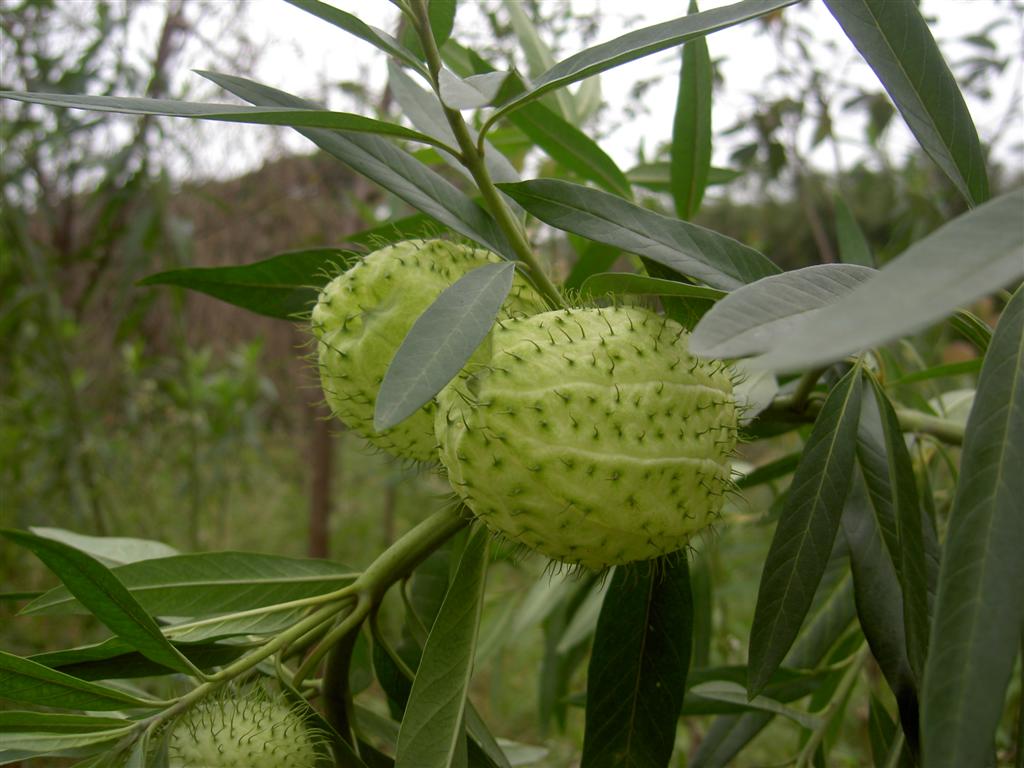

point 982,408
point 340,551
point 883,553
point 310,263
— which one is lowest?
point 340,551

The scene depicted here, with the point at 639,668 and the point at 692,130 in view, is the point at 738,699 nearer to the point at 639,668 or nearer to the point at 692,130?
the point at 639,668

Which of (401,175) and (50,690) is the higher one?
(401,175)

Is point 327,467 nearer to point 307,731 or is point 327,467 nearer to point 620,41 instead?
point 307,731

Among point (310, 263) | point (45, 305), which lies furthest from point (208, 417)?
point (310, 263)

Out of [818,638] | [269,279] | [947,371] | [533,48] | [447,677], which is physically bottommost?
[818,638]

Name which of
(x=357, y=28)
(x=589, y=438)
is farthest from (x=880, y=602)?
(x=357, y=28)

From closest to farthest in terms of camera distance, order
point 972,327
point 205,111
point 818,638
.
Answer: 1. point 205,111
2. point 972,327
3. point 818,638
